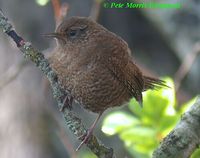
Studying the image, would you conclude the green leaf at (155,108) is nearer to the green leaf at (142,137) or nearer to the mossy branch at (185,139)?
the green leaf at (142,137)

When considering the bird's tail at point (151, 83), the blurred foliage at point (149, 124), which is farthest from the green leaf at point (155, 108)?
the bird's tail at point (151, 83)

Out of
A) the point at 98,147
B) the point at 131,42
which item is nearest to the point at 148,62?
the point at 131,42

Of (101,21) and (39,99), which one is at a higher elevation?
(101,21)

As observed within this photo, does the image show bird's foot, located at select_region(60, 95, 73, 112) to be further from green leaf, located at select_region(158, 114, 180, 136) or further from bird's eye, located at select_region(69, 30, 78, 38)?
green leaf, located at select_region(158, 114, 180, 136)

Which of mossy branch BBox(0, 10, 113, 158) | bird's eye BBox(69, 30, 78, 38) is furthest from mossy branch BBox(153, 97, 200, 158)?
bird's eye BBox(69, 30, 78, 38)

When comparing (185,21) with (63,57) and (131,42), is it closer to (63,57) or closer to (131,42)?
(131,42)

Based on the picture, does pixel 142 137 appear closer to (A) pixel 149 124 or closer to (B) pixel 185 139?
(A) pixel 149 124

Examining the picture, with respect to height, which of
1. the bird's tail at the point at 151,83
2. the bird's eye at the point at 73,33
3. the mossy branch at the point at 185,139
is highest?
the bird's eye at the point at 73,33
